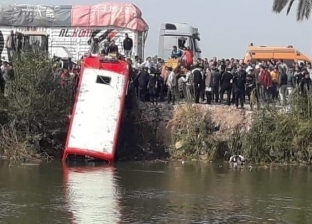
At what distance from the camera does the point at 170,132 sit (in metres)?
28.5

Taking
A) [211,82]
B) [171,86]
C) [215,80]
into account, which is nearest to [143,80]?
[171,86]

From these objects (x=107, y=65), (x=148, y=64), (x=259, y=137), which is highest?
(x=148, y=64)

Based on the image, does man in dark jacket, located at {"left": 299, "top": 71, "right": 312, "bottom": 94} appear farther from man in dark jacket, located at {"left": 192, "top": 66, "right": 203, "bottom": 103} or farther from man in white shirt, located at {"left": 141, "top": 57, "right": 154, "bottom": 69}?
man in white shirt, located at {"left": 141, "top": 57, "right": 154, "bottom": 69}

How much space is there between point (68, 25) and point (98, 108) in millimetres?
10081

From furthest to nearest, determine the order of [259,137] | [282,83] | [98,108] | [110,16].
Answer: [110,16]
[282,83]
[98,108]
[259,137]

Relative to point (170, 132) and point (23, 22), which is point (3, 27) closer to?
point (23, 22)

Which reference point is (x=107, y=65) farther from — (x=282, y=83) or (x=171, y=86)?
(x=282, y=83)

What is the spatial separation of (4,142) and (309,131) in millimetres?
10238

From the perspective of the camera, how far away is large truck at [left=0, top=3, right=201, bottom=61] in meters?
35.7

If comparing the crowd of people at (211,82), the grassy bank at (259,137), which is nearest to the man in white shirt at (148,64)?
the crowd of people at (211,82)

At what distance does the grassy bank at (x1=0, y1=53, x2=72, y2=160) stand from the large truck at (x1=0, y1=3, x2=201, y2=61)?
26.6 feet

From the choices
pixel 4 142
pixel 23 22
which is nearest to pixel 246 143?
pixel 4 142

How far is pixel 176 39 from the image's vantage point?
40625mm

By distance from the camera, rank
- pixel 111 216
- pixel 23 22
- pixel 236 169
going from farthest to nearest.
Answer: pixel 23 22, pixel 236 169, pixel 111 216
